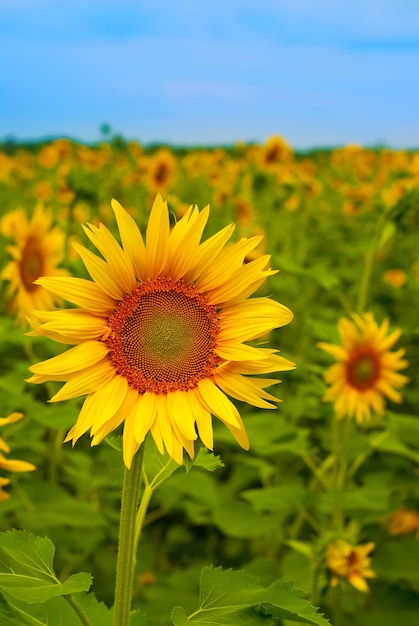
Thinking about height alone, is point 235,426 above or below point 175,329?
below

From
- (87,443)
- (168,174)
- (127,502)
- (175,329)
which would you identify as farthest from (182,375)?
(168,174)

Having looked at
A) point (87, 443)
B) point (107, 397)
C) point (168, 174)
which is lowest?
point (87, 443)

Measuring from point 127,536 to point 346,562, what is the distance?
1.24 meters

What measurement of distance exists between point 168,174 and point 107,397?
634 centimetres

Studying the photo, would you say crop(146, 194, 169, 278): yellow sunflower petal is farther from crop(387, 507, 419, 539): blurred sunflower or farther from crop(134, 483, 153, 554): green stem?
crop(387, 507, 419, 539): blurred sunflower

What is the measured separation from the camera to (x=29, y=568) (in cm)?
125

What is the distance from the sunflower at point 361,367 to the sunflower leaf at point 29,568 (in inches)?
67.7

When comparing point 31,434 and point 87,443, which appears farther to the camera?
point 87,443

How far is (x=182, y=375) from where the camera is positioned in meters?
1.30

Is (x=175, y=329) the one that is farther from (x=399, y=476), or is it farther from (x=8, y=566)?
(x=399, y=476)

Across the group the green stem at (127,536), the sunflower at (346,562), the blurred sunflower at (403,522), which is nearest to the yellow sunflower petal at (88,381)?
the green stem at (127,536)

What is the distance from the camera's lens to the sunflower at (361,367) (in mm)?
2883

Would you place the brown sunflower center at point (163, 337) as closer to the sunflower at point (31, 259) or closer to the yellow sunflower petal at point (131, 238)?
the yellow sunflower petal at point (131, 238)

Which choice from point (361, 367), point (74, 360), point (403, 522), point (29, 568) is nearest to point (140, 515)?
point (29, 568)
